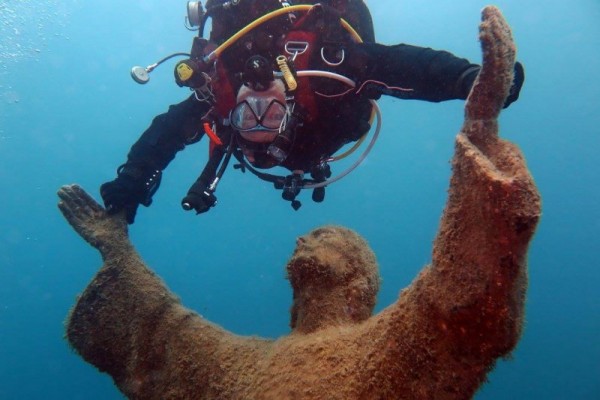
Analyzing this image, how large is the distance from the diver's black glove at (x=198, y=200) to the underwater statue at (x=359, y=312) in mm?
740

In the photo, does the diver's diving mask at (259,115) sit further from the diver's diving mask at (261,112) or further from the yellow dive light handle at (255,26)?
the yellow dive light handle at (255,26)

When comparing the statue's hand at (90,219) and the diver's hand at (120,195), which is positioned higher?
the diver's hand at (120,195)

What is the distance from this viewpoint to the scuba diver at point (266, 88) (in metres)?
3.49

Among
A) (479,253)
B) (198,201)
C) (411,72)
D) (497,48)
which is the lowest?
(479,253)

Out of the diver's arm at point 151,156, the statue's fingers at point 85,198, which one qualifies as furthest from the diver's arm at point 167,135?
the statue's fingers at point 85,198

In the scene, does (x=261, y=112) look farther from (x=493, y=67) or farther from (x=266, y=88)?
(x=493, y=67)

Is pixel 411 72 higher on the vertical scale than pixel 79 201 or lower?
higher

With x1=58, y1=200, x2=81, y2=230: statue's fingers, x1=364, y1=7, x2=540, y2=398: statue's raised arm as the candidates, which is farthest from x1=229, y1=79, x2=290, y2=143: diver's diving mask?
x1=364, y1=7, x2=540, y2=398: statue's raised arm

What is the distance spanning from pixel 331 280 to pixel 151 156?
228cm

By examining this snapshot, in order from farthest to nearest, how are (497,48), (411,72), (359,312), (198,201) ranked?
1. (198,201)
2. (411,72)
3. (359,312)
4. (497,48)

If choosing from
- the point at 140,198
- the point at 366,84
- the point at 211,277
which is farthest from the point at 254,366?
the point at 211,277

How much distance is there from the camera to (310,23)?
12.2 ft

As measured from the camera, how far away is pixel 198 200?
319cm

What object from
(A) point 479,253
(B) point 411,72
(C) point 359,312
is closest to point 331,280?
(C) point 359,312
